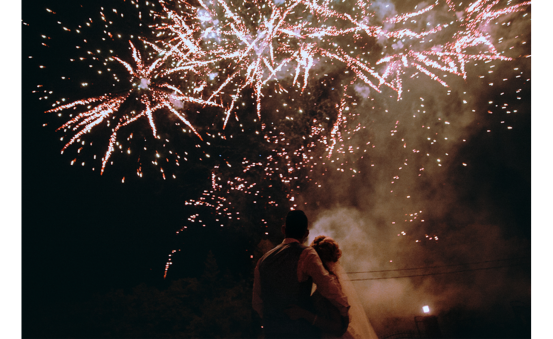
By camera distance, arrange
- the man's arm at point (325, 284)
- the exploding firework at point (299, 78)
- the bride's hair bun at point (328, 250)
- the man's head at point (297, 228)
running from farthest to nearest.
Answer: the exploding firework at point (299, 78) → the bride's hair bun at point (328, 250) → the man's head at point (297, 228) → the man's arm at point (325, 284)

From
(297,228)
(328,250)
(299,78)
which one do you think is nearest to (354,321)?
(328,250)

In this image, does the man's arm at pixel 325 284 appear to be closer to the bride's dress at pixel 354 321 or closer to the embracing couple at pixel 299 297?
the embracing couple at pixel 299 297

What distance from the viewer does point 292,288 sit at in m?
1.48

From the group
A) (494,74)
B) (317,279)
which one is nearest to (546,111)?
(317,279)

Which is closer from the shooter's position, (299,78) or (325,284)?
(325,284)

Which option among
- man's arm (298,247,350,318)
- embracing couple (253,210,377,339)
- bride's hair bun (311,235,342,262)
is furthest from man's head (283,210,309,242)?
bride's hair bun (311,235,342,262)

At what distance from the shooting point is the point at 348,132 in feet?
23.0

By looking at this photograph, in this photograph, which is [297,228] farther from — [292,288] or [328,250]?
[328,250]

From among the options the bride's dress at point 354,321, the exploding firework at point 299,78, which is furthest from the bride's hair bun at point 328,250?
the exploding firework at point 299,78

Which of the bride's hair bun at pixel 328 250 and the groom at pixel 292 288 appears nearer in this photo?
the groom at pixel 292 288

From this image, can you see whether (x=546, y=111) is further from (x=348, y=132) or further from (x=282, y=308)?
(x=348, y=132)

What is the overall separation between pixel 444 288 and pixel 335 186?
516 centimetres

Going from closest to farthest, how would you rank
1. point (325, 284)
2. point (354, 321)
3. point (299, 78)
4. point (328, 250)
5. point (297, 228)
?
point (325, 284), point (297, 228), point (354, 321), point (328, 250), point (299, 78)

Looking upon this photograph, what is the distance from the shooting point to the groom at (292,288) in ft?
4.64
